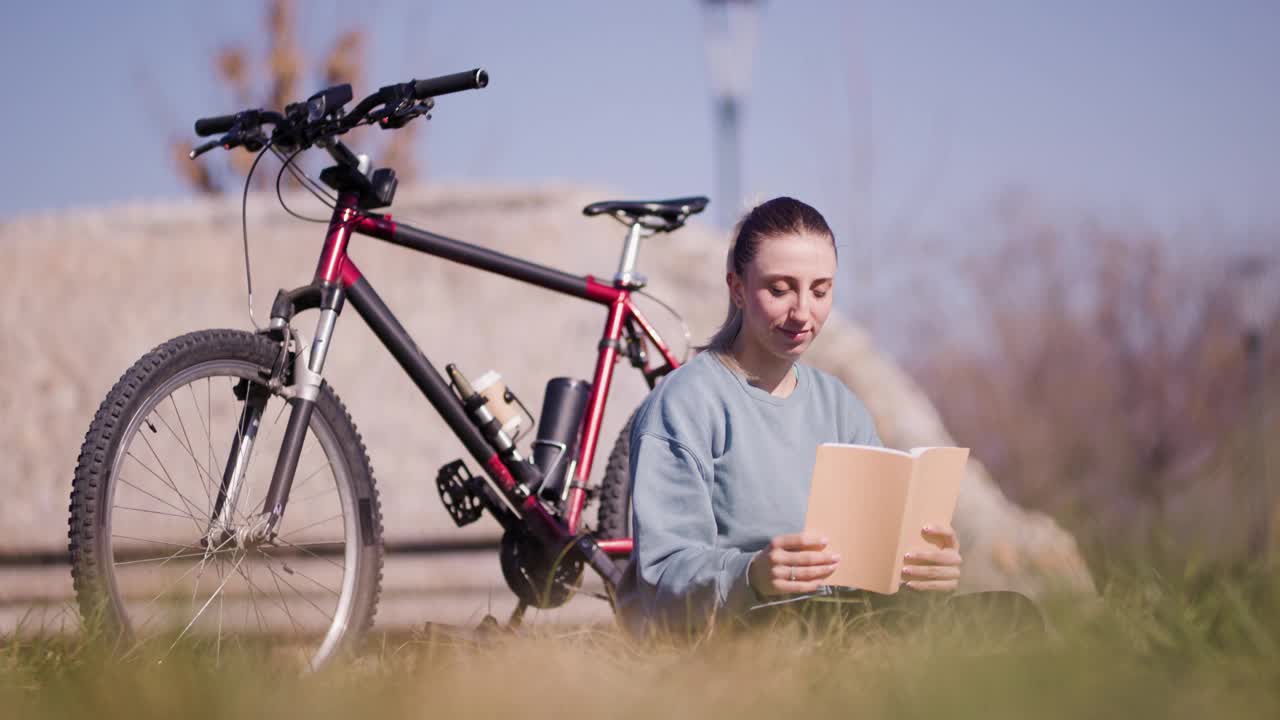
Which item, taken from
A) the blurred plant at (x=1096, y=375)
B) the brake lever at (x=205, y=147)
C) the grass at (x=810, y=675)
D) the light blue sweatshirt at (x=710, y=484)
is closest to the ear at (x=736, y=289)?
the light blue sweatshirt at (x=710, y=484)

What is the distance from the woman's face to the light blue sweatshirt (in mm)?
123

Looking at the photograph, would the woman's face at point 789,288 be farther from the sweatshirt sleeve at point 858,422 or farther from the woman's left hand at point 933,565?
the woman's left hand at point 933,565

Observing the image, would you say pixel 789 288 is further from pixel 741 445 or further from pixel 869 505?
pixel 869 505

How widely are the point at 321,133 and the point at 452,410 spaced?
2.25ft

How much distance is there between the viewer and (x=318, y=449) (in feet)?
9.41

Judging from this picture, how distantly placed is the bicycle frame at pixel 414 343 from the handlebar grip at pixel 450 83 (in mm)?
302

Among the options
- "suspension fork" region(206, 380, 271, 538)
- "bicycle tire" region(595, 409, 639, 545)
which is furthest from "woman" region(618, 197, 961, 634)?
"bicycle tire" region(595, 409, 639, 545)

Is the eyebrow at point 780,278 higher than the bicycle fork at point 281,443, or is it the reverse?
the eyebrow at point 780,278

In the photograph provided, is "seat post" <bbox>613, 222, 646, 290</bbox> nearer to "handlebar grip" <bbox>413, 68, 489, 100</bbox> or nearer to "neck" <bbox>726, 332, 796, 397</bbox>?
"handlebar grip" <bbox>413, 68, 489, 100</bbox>

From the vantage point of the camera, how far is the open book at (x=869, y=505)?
73.4 inches

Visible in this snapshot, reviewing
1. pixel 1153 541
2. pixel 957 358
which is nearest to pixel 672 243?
pixel 1153 541

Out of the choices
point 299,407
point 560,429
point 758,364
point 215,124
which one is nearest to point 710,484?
point 758,364

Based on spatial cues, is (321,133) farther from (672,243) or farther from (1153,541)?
(672,243)

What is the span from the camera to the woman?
2.07 meters
